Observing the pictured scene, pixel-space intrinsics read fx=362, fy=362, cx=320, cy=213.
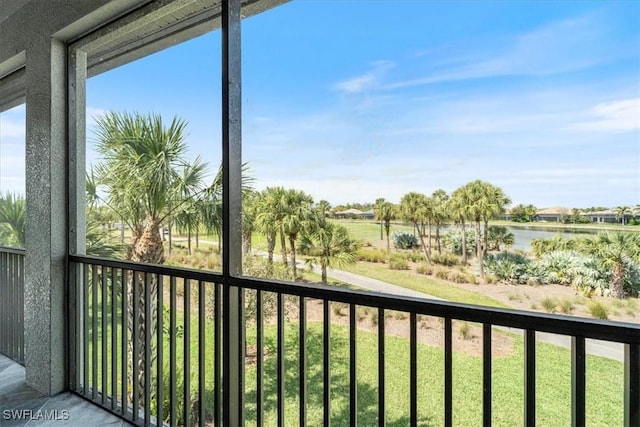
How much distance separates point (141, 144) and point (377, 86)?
1906 millimetres

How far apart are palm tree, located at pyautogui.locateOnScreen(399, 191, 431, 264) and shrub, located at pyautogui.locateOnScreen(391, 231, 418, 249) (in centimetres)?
4

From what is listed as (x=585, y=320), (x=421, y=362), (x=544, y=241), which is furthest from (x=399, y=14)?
(x=421, y=362)

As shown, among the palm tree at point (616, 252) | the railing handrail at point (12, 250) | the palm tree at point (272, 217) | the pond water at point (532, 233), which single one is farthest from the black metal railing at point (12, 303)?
the palm tree at point (616, 252)

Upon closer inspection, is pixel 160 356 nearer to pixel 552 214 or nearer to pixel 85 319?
pixel 85 319

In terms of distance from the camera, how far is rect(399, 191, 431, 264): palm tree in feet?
5.21

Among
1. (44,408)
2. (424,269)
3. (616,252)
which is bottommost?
(44,408)

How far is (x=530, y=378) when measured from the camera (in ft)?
3.96

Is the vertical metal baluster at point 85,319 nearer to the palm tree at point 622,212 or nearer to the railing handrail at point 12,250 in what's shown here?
the railing handrail at point 12,250

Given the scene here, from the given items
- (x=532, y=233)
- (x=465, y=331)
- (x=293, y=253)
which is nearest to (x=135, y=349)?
(x=293, y=253)

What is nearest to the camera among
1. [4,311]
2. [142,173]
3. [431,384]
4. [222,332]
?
[431,384]

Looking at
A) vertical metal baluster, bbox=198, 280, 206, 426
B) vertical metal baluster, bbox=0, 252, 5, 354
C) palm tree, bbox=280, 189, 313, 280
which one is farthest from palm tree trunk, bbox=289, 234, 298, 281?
vertical metal baluster, bbox=0, 252, 5, 354

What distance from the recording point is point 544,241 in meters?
1.30

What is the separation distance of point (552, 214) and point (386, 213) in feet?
2.14

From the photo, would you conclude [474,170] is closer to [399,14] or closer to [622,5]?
[622,5]
